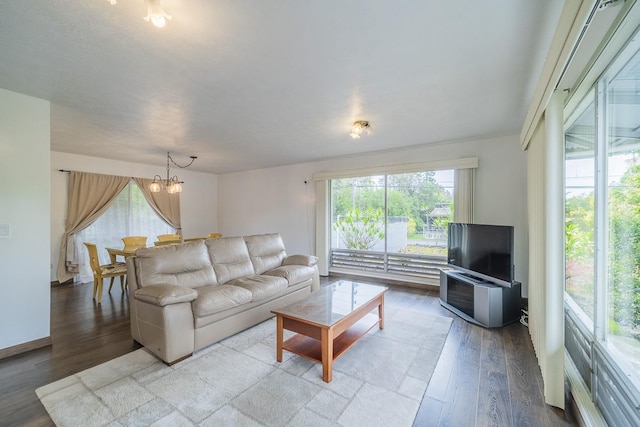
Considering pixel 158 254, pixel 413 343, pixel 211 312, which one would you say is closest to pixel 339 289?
pixel 413 343

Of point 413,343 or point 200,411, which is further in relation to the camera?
point 413,343

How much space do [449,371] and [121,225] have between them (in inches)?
254

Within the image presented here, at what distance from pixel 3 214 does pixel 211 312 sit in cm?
215

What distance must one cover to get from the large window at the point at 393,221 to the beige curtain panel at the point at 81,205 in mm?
4632

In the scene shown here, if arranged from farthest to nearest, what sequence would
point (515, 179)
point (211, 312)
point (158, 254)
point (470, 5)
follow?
1. point (515, 179)
2. point (158, 254)
3. point (211, 312)
4. point (470, 5)

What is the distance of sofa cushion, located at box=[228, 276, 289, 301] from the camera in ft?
9.86

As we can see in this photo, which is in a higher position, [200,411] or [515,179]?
[515,179]

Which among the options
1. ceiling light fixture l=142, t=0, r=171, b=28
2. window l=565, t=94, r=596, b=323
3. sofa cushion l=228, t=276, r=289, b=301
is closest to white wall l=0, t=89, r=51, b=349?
sofa cushion l=228, t=276, r=289, b=301

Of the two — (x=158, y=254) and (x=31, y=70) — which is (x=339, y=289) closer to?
(x=158, y=254)

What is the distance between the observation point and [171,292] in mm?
2346

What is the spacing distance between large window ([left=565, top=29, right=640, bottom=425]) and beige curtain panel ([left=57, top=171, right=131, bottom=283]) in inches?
277

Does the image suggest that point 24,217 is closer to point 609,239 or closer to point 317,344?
point 317,344

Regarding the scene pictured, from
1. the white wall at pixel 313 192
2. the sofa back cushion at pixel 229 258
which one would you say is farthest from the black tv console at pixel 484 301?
the sofa back cushion at pixel 229 258

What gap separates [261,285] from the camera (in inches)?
122
